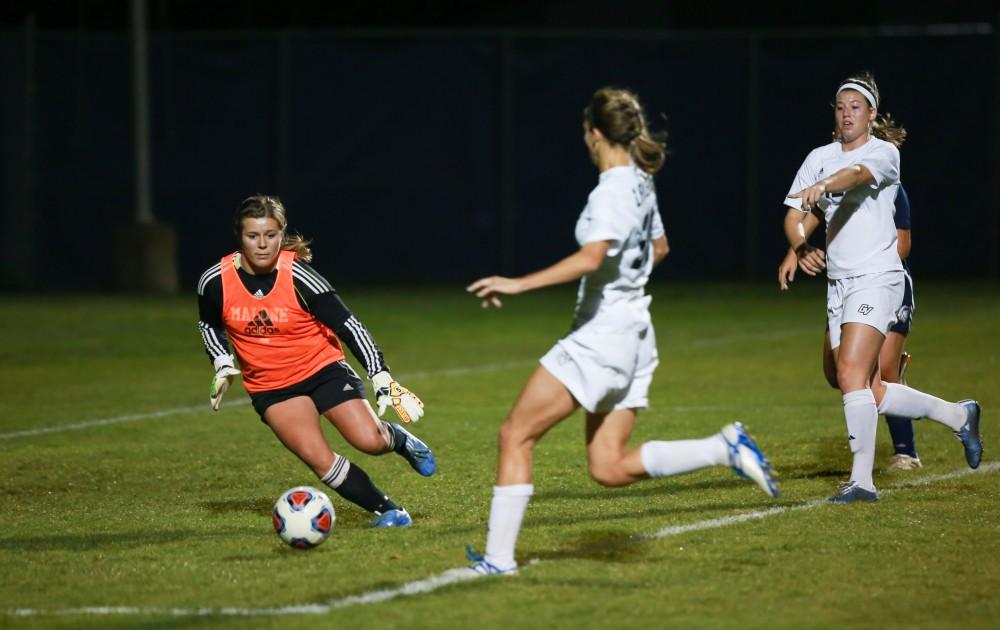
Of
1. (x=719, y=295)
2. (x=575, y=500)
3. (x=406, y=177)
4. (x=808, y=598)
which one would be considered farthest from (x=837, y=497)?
(x=406, y=177)

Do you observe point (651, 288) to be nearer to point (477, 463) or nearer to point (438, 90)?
point (438, 90)

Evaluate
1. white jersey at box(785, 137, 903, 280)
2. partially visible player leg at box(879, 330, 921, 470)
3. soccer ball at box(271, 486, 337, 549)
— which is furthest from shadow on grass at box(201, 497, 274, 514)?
partially visible player leg at box(879, 330, 921, 470)

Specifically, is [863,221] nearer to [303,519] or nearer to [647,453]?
A: [647,453]

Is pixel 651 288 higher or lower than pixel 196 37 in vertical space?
lower

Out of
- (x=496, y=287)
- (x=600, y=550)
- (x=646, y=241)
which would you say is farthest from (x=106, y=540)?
(x=646, y=241)

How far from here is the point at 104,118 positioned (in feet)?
79.9

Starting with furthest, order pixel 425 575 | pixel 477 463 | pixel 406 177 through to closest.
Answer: pixel 406 177 → pixel 477 463 → pixel 425 575

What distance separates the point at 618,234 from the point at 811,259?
2.30m

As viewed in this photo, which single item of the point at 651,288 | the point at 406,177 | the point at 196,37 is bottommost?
the point at 651,288

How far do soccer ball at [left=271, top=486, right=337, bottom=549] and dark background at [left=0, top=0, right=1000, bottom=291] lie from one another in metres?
17.5

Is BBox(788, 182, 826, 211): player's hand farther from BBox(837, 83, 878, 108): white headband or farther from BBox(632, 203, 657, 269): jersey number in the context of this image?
BBox(632, 203, 657, 269): jersey number

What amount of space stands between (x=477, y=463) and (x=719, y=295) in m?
13.0

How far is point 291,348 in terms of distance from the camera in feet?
24.3

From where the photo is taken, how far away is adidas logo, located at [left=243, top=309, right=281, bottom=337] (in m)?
7.34
